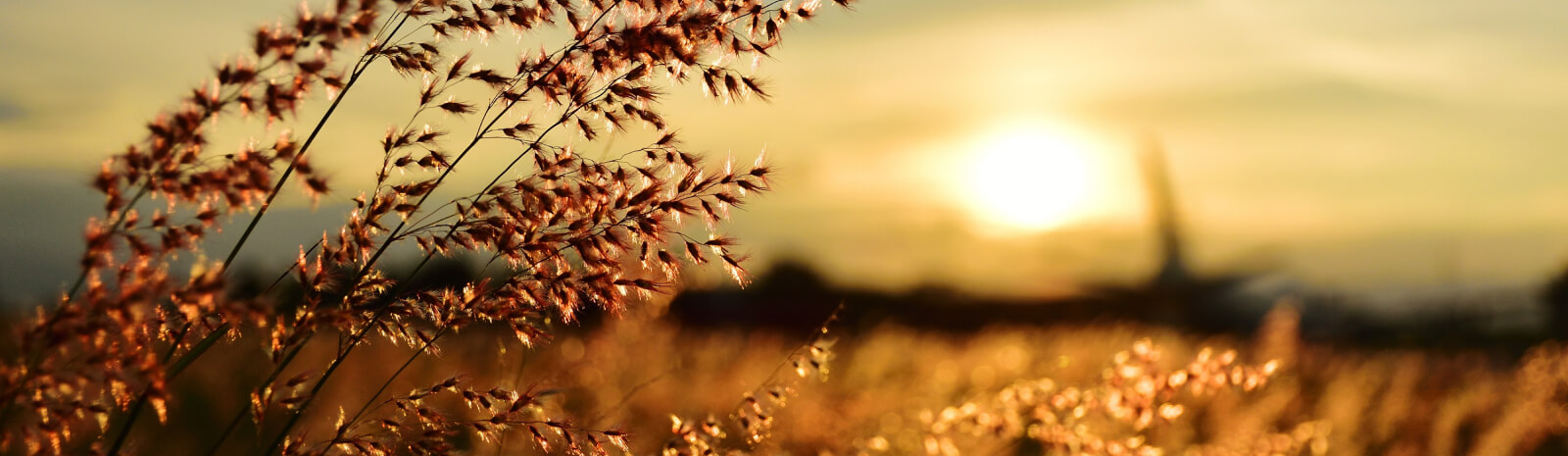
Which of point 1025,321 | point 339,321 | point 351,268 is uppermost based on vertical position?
point 1025,321

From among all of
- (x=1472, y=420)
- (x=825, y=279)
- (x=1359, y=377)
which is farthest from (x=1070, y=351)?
(x=825, y=279)

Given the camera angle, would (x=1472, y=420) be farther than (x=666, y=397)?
Yes

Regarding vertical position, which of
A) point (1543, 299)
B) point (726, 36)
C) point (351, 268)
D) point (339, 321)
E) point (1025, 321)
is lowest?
point (339, 321)

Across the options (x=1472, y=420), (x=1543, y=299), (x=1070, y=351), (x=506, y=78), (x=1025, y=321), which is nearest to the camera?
(x=506, y=78)

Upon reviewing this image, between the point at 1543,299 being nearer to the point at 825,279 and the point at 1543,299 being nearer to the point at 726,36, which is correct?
the point at 825,279

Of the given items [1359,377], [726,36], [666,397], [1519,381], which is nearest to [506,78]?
[726,36]

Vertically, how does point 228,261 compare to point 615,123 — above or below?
below

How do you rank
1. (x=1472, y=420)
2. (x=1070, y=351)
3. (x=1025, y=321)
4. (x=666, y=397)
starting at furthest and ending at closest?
(x=1025, y=321)
(x=1070, y=351)
(x=1472, y=420)
(x=666, y=397)

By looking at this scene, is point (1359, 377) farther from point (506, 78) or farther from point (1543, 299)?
point (1543, 299)

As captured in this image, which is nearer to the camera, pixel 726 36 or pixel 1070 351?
pixel 726 36
